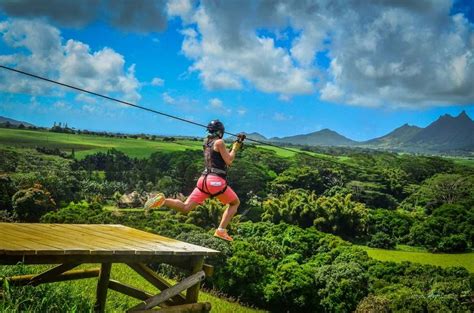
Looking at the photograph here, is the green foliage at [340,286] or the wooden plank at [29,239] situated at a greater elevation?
the wooden plank at [29,239]

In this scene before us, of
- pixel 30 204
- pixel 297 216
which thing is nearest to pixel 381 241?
pixel 297 216

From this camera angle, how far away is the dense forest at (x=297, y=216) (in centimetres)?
3694

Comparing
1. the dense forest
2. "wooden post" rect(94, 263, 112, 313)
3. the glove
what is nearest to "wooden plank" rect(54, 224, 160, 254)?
"wooden post" rect(94, 263, 112, 313)

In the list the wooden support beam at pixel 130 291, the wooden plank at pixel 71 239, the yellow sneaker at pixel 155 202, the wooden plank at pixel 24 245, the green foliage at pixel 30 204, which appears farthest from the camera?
the green foliage at pixel 30 204

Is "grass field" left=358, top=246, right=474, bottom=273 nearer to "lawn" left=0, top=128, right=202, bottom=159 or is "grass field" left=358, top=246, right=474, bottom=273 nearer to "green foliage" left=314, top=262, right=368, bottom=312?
"green foliage" left=314, top=262, right=368, bottom=312

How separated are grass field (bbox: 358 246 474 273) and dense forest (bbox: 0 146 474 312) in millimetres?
1304

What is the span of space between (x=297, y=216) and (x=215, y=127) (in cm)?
6184

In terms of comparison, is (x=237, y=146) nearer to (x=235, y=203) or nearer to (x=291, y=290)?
(x=235, y=203)

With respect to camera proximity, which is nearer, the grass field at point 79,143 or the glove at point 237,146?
the glove at point 237,146

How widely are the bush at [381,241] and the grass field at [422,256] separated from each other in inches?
41.5

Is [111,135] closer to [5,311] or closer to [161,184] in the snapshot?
[161,184]

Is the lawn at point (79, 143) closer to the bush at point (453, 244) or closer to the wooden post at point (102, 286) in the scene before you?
the bush at point (453, 244)

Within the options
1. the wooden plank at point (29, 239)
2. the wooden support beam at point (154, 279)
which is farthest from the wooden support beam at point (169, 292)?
the wooden plank at point (29, 239)

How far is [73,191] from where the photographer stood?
6266cm
